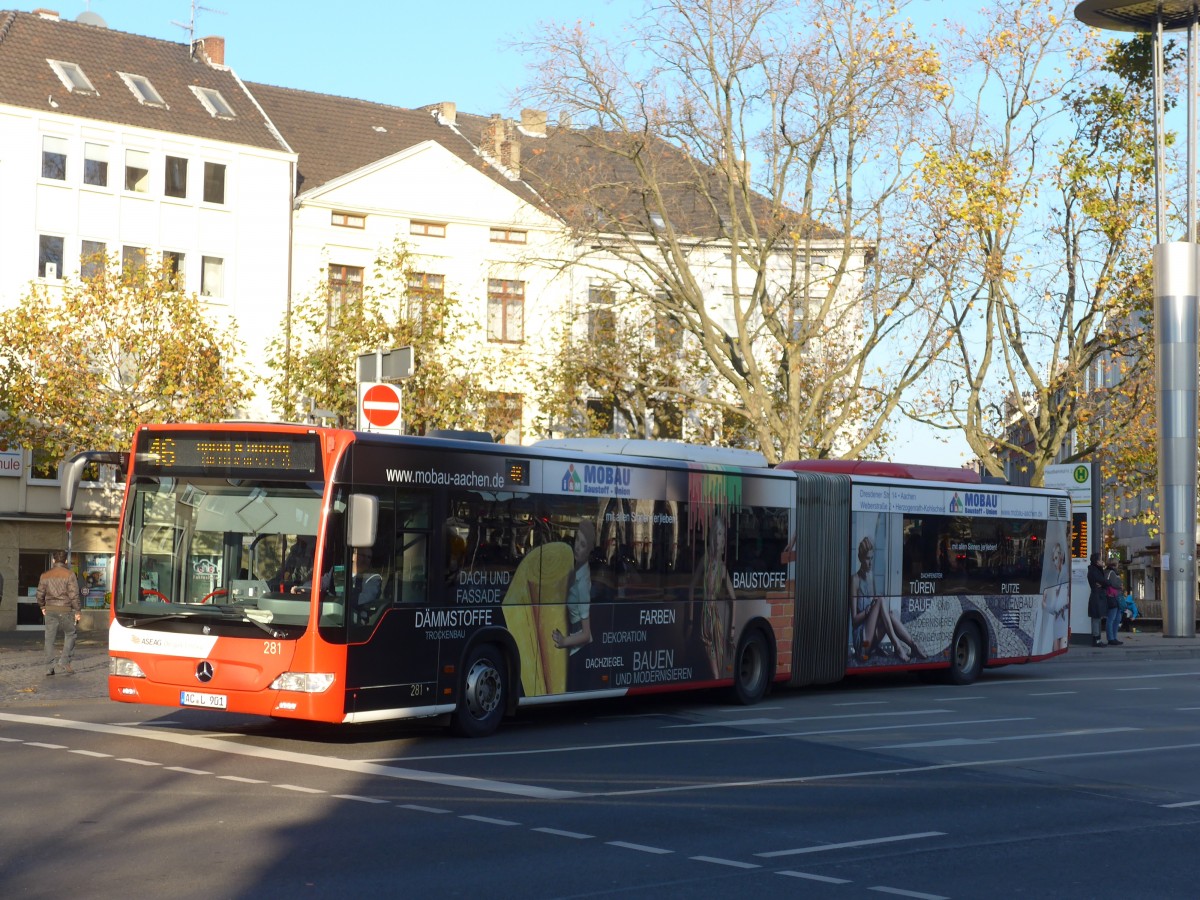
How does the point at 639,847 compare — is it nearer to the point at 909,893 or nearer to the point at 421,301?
the point at 909,893

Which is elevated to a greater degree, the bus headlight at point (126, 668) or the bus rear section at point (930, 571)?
the bus rear section at point (930, 571)

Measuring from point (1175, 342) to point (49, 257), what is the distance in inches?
1109

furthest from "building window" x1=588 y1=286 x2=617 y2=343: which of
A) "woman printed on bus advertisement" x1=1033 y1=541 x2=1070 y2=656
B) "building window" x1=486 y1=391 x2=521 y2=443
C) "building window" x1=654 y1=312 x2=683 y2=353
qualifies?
"woman printed on bus advertisement" x1=1033 y1=541 x2=1070 y2=656

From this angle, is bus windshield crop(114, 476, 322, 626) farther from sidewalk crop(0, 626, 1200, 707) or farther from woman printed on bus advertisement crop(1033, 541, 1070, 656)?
woman printed on bus advertisement crop(1033, 541, 1070, 656)

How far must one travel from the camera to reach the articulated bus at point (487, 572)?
14055 millimetres

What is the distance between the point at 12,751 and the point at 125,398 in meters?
23.0

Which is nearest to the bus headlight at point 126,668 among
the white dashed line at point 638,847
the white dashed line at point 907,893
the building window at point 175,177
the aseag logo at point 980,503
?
the white dashed line at point 638,847

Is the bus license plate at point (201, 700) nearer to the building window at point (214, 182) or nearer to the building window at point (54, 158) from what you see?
the building window at point (54, 158)

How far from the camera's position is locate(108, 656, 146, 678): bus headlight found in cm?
1448

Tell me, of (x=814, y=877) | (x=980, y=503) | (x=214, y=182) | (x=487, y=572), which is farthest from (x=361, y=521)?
(x=214, y=182)

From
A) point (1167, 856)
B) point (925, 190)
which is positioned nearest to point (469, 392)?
point (925, 190)

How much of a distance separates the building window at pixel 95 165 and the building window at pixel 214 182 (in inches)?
117

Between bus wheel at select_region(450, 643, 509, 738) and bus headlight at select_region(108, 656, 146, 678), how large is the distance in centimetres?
285

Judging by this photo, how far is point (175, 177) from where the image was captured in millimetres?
46188
